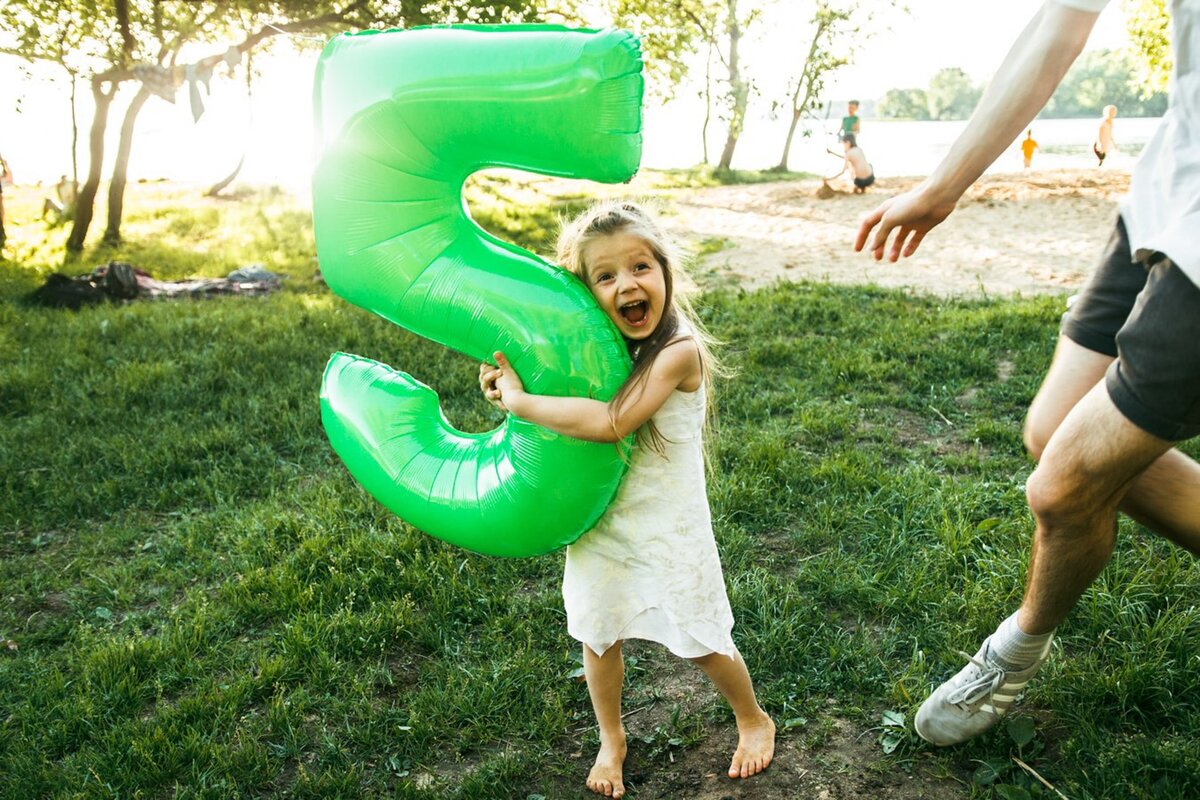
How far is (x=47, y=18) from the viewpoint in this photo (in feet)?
31.1

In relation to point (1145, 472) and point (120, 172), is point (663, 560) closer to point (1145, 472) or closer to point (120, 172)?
point (1145, 472)

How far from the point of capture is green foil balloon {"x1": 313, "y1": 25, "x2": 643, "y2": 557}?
1.92 metres

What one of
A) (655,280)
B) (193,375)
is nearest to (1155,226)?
(655,280)

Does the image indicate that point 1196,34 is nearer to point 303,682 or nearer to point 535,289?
point 535,289

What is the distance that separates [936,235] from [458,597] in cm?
845

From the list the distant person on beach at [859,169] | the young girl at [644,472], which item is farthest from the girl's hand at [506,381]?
the distant person on beach at [859,169]

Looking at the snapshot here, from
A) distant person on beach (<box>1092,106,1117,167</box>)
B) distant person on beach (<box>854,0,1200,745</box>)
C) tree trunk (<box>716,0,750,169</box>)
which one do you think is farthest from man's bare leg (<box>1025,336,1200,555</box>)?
distant person on beach (<box>1092,106,1117,167</box>)

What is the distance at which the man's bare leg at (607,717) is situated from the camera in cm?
218

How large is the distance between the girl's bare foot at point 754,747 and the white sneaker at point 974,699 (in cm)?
36

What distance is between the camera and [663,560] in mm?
2080

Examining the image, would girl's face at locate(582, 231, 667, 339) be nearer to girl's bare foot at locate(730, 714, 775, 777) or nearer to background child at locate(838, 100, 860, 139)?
girl's bare foot at locate(730, 714, 775, 777)

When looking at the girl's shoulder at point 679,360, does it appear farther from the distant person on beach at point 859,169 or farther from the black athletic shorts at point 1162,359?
the distant person on beach at point 859,169

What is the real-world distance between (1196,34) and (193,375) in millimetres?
4852

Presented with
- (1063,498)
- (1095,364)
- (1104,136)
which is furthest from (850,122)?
(1063,498)
